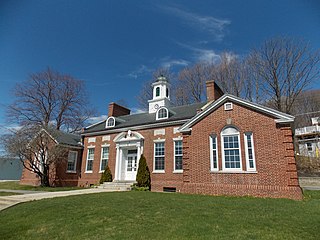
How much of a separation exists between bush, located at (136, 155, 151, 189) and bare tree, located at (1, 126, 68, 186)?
7476mm

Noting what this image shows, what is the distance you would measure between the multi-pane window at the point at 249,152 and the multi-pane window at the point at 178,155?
5.39 metres

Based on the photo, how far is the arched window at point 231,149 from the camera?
1191 cm

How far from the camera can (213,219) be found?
5.87 meters

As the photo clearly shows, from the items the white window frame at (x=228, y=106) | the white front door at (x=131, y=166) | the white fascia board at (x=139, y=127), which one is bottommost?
the white front door at (x=131, y=166)

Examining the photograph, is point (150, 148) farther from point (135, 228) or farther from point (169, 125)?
point (135, 228)

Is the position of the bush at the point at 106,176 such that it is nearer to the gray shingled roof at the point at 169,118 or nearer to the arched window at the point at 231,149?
the gray shingled roof at the point at 169,118

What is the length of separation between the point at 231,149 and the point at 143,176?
7127 mm

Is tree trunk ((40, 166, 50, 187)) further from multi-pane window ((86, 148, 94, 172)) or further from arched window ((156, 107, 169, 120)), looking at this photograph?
arched window ((156, 107, 169, 120))

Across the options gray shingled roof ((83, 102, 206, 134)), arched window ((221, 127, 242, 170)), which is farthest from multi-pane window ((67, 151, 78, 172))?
arched window ((221, 127, 242, 170))

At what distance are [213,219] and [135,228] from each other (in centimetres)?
219

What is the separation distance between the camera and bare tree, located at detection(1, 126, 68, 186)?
16.8 metres

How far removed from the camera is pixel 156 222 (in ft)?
18.8

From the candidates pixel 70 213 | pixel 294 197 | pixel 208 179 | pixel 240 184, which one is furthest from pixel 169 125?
pixel 70 213

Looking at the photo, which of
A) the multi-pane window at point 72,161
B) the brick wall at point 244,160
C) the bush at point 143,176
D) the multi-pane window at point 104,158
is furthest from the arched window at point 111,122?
the brick wall at point 244,160
